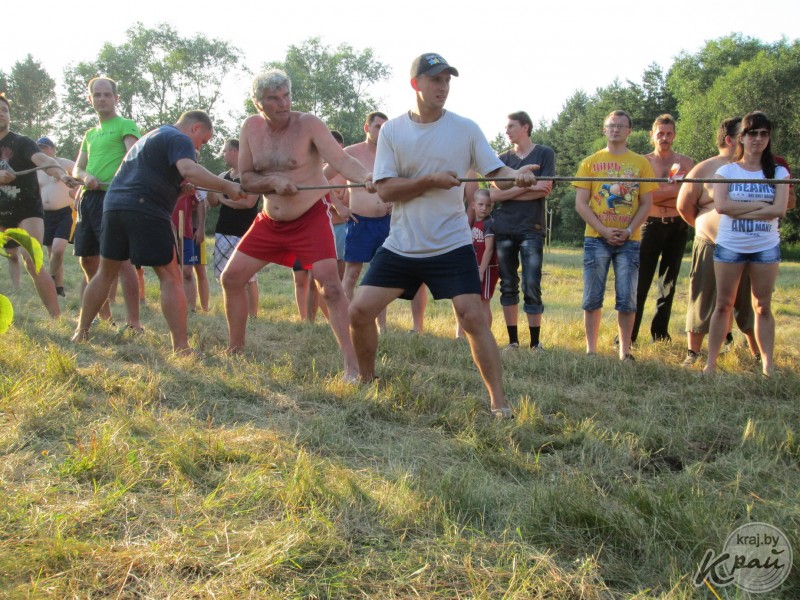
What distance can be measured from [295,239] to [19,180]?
11.2 ft

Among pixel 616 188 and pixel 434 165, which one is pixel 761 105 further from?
pixel 434 165

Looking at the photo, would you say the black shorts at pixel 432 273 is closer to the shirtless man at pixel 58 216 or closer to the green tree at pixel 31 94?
the shirtless man at pixel 58 216

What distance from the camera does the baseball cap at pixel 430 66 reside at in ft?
13.5

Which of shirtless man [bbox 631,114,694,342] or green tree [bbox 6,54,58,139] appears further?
green tree [bbox 6,54,58,139]

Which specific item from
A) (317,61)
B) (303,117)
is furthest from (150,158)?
(317,61)

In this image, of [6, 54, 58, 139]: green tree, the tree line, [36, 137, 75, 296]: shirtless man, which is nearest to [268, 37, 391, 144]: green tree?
the tree line

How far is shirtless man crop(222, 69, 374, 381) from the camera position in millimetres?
5090

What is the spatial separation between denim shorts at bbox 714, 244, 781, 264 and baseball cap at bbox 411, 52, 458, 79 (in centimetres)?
258

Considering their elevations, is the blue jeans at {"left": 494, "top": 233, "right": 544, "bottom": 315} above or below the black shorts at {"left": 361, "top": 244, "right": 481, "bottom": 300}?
below

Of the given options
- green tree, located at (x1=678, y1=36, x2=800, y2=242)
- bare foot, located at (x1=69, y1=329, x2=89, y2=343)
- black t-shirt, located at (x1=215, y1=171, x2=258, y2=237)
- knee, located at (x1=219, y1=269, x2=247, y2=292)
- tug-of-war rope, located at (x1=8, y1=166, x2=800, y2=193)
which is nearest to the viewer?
tug-of-war rope, located at (x1=8, y1=166, x2=800, y2=193)

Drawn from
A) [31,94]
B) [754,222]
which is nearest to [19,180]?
[754,222]

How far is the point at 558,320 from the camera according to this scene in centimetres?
870

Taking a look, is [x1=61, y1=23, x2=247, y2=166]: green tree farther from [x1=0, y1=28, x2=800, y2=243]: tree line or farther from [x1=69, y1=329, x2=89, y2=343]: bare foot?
[x1=69, y1=329, x2=89, y2=343]: bare foot

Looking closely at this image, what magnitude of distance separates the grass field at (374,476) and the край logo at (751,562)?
4cm
